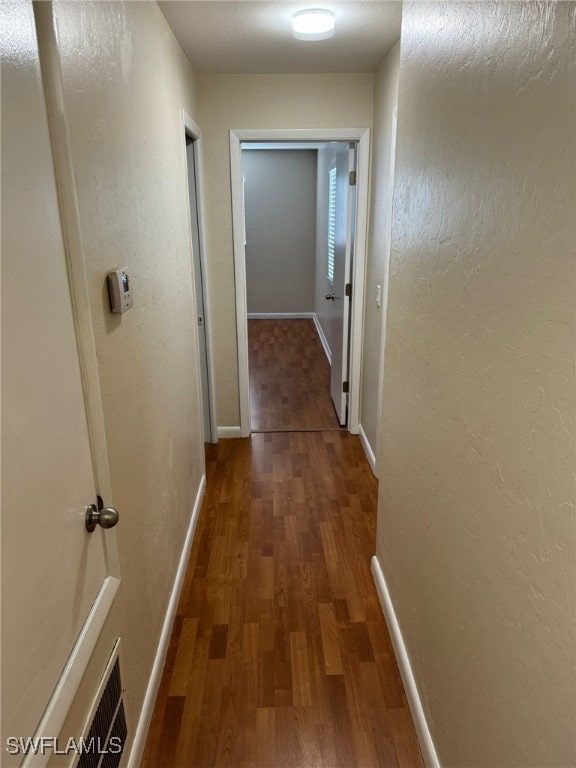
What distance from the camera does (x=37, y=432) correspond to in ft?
2.76

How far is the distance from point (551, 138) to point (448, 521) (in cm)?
91

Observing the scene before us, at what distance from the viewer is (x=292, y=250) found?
7262 mm

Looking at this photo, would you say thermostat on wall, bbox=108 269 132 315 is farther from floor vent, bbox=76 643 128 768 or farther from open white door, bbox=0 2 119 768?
floor vent, bbox=76 643 128 768

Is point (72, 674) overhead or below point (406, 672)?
overhead

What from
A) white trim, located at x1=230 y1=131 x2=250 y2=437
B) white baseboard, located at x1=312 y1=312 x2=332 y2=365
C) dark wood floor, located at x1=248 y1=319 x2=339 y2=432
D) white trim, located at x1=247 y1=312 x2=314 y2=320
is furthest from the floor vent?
white trim, located at x1=247 y1=312 x2=314 y2=320

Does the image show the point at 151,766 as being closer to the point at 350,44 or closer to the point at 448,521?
the point at 448,521

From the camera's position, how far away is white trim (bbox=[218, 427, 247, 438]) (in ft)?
12.4

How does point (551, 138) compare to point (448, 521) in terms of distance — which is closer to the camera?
point (551, 138)

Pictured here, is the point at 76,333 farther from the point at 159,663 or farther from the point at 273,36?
the point at 273,36

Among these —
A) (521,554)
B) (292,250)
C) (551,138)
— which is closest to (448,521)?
(521,554)

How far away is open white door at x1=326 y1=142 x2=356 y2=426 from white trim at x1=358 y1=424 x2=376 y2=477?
0.67 feet

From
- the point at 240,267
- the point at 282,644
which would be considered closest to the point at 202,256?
the point at 240,267

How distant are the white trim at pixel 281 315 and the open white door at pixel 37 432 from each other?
654cm

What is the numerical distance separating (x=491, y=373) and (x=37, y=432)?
0.86 meters
